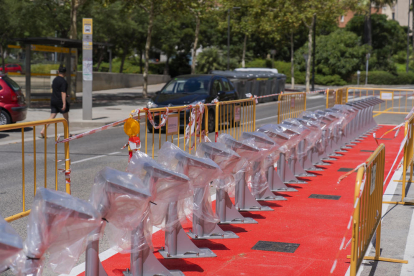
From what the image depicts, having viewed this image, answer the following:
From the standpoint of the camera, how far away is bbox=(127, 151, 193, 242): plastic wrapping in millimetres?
4695

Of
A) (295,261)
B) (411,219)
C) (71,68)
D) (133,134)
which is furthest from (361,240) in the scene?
(71,68)

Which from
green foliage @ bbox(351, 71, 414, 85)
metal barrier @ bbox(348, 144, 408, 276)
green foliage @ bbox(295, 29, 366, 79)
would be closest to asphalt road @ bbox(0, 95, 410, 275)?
metal barrier @ bbox(348, 144, 408, 276)

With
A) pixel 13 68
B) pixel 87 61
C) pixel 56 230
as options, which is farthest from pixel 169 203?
pixel 13 68

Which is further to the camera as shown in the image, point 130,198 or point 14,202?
point 14,202

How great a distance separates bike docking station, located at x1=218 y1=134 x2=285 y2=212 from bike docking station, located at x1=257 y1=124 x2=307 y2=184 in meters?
0.82

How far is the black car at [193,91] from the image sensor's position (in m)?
16.0

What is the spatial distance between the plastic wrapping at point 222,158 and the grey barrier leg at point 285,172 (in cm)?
239

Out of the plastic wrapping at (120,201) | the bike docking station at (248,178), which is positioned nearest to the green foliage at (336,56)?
the bike docking station at (248,178)

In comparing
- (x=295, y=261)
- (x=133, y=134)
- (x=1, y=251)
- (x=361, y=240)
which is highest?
(x=133, y=134)

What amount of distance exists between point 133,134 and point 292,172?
13.9 ft

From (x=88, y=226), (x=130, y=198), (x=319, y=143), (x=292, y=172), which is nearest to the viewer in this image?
(x=88, y=226)

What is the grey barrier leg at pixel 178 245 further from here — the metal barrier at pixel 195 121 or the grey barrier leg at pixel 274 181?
the grey barrier leg at pixel 274 181

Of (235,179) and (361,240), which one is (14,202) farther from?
(361,240)

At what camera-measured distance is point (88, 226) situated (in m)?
3.82
